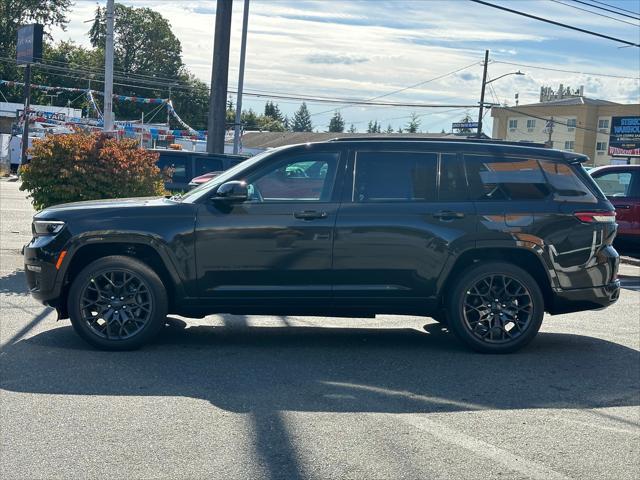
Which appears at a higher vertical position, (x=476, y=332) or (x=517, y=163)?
(x=517, y=163)

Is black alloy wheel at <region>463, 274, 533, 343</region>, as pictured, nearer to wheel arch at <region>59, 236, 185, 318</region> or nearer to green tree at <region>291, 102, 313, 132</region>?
wheel arch at <region>59, 236, 185, 318</region>

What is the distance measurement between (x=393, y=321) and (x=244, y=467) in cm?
462

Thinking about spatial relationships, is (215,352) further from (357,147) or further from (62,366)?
(357,147)

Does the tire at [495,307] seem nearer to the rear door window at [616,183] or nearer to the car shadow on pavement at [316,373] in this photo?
the car shadow on pavement at [316,373]

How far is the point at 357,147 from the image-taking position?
25.0 ft

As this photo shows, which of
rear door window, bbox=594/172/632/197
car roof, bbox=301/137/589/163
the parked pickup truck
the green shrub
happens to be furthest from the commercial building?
car roof, bbox=301/137/589/163

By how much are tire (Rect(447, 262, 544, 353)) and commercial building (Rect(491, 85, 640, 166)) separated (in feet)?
275

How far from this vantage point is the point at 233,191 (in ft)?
23.6

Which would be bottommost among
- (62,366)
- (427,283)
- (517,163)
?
(62,366)

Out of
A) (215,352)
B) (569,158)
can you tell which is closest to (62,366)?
(215,352)

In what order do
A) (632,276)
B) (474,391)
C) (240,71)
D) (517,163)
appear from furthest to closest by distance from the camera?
(240,71) → (632,276) → (517,163) → (474,391)

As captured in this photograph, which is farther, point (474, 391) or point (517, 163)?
point (517, 163)

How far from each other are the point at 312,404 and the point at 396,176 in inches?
96.7

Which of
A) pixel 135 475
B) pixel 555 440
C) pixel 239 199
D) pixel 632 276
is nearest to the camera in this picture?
pixel 135 475
